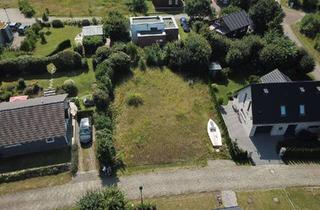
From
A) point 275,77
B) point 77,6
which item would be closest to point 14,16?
point 77,6

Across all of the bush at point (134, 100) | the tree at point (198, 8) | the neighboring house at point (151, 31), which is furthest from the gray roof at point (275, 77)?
the tree at point (198, 8)

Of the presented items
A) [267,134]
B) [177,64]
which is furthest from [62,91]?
[267,134]

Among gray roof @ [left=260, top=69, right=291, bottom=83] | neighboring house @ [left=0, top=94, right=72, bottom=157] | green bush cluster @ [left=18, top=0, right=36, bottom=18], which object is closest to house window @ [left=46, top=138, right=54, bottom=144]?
neighboring house @ [left=0, top=94, right=72, bottom=157]

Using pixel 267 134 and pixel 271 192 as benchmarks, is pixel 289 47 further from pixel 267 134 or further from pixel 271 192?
pixel 271 192

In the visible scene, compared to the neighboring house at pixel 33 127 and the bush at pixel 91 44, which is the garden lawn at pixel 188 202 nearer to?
the neighboring house at pixel 33 127

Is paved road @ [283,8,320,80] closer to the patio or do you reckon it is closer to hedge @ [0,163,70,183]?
the patio

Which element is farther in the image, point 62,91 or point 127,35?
point 127,35
